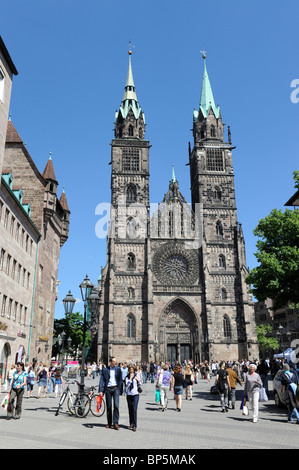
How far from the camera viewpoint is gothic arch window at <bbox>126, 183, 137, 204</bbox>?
57500mm

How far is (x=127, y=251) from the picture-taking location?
177ft

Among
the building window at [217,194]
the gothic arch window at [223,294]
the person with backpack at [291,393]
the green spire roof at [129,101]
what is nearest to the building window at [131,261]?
the gothic arch window at [223,294]

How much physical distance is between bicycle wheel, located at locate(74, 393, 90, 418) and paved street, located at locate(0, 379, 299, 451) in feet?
0.61

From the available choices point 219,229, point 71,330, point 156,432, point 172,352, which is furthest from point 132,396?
point 71,330

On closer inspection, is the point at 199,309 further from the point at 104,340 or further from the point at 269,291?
the point at 269,291

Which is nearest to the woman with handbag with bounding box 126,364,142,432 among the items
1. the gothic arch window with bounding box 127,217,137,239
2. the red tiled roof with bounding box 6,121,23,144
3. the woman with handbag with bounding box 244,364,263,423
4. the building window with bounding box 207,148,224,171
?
the woman with handbag with bounding box 244,364,263,423

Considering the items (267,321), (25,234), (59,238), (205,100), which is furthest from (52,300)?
(267,321)

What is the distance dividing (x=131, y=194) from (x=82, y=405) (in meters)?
47.0

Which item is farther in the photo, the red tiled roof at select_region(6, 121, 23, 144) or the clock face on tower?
the clock face on tower

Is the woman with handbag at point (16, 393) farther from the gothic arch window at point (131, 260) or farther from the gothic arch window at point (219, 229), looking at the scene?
the gothic arch window at point (219, 229)

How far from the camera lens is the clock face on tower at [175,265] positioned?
54.2 meters

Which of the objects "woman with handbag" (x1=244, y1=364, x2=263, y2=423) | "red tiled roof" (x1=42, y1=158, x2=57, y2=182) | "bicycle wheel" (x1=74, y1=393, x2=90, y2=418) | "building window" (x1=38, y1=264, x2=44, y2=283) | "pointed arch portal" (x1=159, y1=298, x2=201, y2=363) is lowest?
"bicycle wheel" (x1=74, y1=393, x2=90, y2=418)

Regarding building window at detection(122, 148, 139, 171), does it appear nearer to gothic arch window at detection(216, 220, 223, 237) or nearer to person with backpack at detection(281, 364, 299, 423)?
gothic arch window at detection(216, 220, 223, 237)

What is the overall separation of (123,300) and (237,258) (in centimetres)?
1620
